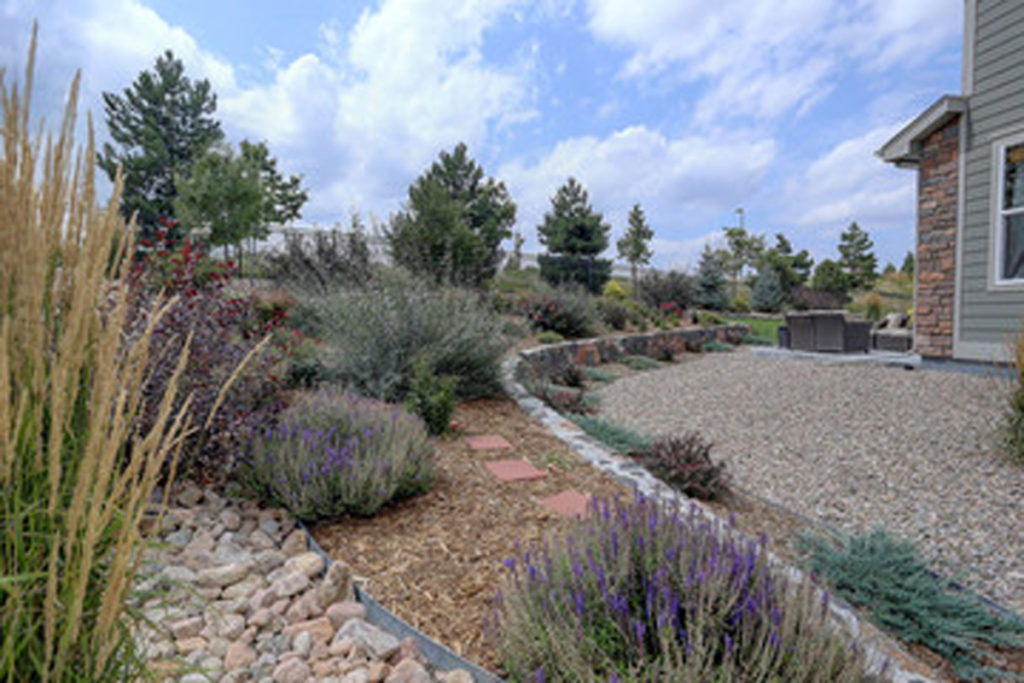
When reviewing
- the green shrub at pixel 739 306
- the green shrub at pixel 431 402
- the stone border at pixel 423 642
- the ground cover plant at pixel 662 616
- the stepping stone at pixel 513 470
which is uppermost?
the green shrub at pixel 739 306

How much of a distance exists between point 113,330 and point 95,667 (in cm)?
58

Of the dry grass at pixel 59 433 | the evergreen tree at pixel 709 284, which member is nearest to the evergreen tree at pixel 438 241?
the dry grass at pixel 59 433

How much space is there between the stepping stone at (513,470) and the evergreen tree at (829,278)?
28645mm

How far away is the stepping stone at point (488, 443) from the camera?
11.9 feet

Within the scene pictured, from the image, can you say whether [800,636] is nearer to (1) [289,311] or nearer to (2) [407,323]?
(2) [407,323]

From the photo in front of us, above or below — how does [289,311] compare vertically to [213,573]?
above

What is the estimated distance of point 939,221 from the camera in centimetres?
771

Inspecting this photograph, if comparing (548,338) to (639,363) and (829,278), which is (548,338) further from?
(829,278)

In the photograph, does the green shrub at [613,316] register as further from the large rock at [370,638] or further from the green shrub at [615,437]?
the large rock at [370,638]

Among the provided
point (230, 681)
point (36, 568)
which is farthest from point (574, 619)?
point (36, 568)

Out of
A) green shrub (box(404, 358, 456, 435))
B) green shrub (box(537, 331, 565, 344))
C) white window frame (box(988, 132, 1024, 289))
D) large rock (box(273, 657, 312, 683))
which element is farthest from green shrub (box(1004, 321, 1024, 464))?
green shrub (box(537, 331, 565, 344))

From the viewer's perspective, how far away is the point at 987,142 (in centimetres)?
704

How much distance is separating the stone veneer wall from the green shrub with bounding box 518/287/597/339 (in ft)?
16.6

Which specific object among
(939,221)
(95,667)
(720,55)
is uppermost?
(720,55)
